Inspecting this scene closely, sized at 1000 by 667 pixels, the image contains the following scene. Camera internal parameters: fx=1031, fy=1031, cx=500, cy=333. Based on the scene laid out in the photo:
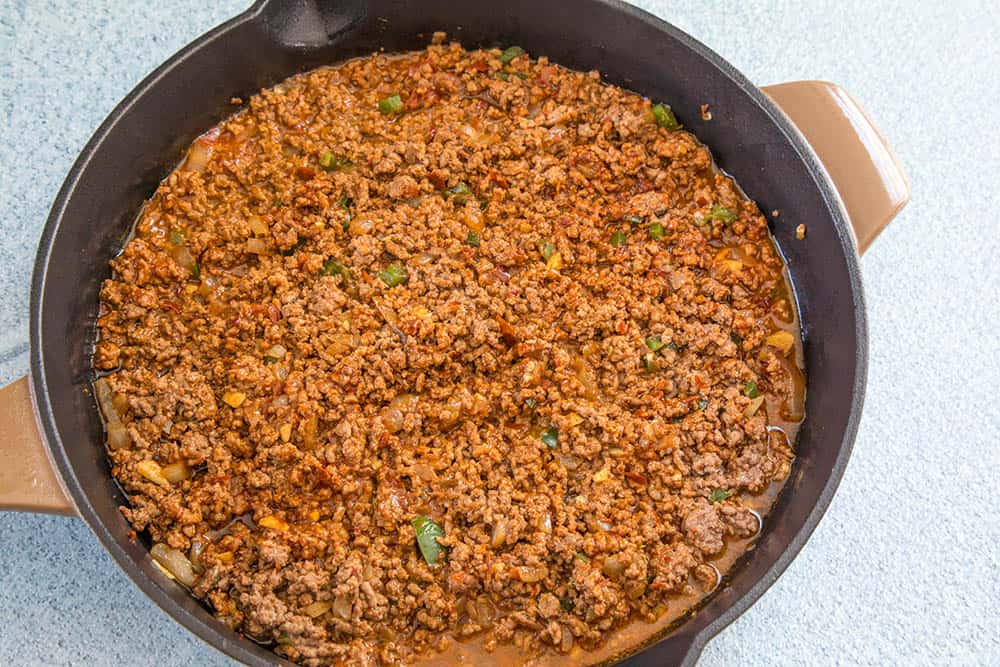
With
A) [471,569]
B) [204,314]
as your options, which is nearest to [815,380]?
[471,569]

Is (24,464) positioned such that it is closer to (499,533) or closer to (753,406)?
(499,533)

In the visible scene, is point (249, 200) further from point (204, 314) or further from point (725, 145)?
point (725, 145)

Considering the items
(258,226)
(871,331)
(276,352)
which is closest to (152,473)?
(276,352)

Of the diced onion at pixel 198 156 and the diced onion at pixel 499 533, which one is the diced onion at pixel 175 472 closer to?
the diced onion at pixel 499 533

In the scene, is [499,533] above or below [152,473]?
above

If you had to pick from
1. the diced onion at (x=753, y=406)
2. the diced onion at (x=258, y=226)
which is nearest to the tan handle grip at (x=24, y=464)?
the diced onion at (x=258, y=226)

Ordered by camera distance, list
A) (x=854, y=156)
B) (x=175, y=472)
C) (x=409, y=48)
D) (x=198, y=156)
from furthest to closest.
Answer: (x=409, y=48), (x=198, y=156), (x=854, y=156), (x=175, y=472)

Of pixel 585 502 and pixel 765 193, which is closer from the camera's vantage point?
pixel 585 502
